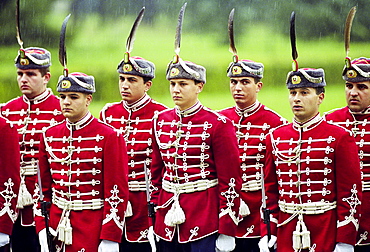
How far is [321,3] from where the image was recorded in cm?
1005

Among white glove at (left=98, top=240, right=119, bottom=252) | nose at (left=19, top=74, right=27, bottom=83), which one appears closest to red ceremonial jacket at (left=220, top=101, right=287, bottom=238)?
white glove at (left=98, top=240, right=119, bottom=252)

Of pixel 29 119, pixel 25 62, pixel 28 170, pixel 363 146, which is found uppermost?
pixel 25 62

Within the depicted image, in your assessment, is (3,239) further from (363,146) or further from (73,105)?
(363,146)

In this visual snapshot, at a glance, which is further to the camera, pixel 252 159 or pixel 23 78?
pixel 23 78

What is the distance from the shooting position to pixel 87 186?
5754 millimetres

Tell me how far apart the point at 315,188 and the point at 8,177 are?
6.88ft

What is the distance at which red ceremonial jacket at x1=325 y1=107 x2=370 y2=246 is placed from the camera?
6246mm

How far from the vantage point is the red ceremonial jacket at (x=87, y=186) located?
5.70 metres

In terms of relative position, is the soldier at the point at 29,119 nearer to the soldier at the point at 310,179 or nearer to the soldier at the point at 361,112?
the soldier at the point at 310,179

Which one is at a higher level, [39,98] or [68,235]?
[39,98]

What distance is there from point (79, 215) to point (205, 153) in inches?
36.3

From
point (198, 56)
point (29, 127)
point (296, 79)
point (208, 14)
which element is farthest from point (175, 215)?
point (208, 14)

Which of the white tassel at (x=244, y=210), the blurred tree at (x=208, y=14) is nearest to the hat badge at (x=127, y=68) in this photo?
the white tassel at (x=244, y=210)

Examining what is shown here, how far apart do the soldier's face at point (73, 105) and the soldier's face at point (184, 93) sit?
0.61m
